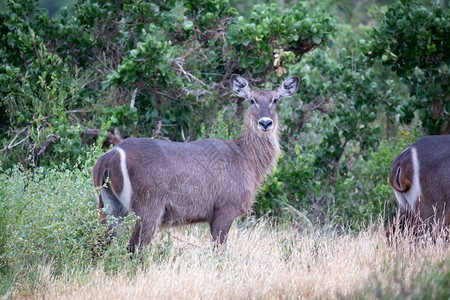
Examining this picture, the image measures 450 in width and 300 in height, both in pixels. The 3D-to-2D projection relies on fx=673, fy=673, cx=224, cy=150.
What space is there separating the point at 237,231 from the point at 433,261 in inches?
92.2

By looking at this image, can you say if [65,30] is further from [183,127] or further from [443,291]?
[443,291]

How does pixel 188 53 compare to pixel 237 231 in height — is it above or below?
above

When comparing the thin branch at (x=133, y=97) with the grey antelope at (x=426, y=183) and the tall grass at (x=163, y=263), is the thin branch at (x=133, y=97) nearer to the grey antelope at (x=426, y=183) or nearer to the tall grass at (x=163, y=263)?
the tall grass at (x=163, y=263)

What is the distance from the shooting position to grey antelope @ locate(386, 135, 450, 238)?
595cm

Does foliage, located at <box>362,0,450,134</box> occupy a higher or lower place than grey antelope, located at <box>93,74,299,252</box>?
higher

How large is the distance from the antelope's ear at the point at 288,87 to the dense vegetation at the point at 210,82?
82cm

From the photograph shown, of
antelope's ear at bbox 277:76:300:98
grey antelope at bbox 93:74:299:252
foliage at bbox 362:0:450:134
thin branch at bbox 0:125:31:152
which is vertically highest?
foliage at bbox 362:0:450:134

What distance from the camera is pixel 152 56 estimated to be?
290 inches

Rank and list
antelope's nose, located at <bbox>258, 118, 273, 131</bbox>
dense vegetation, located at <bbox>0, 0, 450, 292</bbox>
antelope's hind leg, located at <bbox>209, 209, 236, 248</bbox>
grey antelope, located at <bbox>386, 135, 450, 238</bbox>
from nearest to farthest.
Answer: grey antelope, located at <bbox>386, 135, 450, 238</bbox>
antelope's hind leg, located at <bbox>209, 209, 236, 248</bbox>
antelope's nose, located at <bbox>258, 118, 273, 131</bbox>
dense vegetation, located at <bbox>0, 0, 450, 292</bbox>

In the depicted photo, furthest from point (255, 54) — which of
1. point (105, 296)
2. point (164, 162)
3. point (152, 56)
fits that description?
point (105, 296)

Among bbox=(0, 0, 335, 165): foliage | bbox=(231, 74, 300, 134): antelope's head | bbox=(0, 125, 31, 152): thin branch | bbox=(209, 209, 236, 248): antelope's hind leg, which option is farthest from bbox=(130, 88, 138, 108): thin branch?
bbox=(209, 209, 236, 248): antelope's hind leg

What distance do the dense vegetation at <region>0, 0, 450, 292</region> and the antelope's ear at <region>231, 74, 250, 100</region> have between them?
0.75 meters

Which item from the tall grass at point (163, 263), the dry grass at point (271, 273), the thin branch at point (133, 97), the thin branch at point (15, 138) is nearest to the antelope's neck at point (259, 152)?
the dry grass at point (271, 273)

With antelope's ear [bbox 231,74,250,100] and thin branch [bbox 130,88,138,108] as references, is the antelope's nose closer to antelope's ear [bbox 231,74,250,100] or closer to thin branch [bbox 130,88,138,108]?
antelope's ear [bbox 231,74,250,100]
